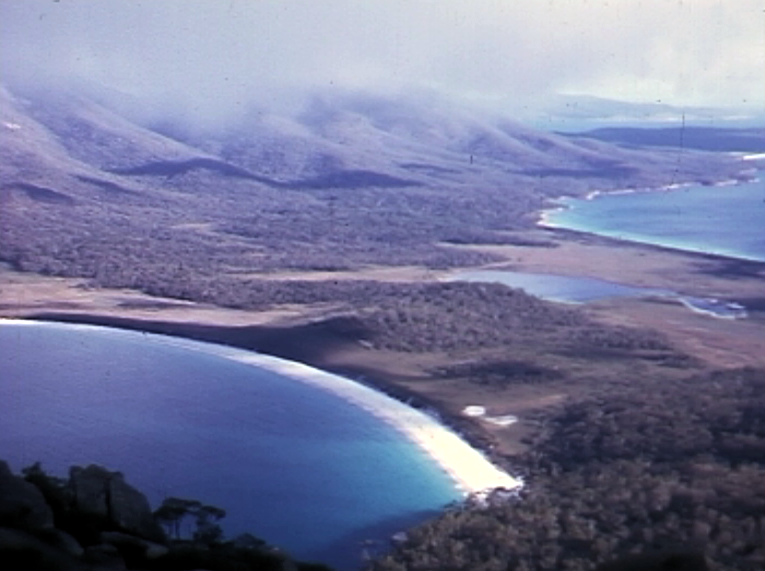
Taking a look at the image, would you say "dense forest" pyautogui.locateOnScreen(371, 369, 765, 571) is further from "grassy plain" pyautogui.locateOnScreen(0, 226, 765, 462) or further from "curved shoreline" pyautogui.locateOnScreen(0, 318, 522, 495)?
"grassy plain" pyautogui.locateOnScreen(0, 226, 765, 462)

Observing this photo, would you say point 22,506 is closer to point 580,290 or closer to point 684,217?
point 580,290

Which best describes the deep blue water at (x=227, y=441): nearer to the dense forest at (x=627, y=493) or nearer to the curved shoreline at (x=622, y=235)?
the dense forest at (x=627, y=493)

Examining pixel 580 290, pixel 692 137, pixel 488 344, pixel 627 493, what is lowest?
pixel 488 344

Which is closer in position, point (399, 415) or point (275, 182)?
point (399, 415)

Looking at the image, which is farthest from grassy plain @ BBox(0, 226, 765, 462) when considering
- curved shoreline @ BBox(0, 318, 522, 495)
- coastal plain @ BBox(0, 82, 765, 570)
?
curved shoreline @ BBox(0, 318, 522, 495)

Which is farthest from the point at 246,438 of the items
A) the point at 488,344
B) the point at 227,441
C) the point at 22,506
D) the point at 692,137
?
the point at 692,137

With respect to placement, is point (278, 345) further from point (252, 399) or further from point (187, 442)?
point (187, 442)
